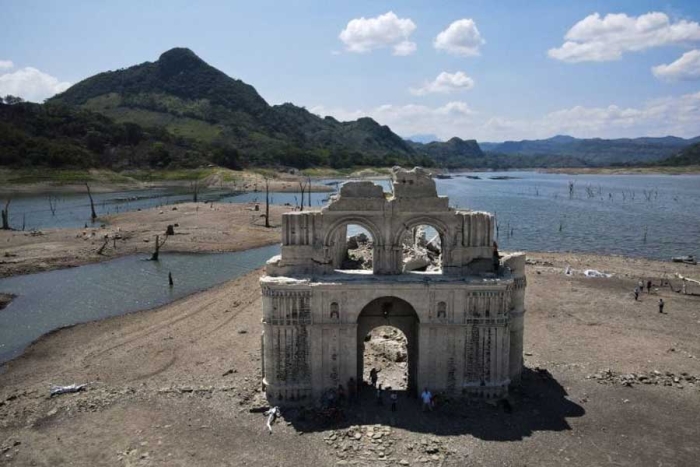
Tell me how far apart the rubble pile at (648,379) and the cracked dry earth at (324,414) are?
0.07 m

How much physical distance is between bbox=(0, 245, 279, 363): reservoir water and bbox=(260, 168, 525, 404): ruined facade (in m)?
A: 20.3

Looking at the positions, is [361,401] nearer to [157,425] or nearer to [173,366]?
[157,425]

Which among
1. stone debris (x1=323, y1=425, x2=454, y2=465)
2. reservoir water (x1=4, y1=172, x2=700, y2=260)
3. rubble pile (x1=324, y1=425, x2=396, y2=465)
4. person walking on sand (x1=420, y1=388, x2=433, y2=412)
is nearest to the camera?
stone debris (x1=323, y1=425, x2=454, y2=465)

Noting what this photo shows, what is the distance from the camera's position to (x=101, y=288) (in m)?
45.8

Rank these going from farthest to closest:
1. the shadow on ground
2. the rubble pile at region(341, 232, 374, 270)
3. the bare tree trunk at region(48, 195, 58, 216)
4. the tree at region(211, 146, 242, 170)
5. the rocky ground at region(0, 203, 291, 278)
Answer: the tree at region(211, 146, 242, 170) → the bare tree trunk at region(48, 195, 58, 216) → the rocky ground at region(0, 203, 291, 278) → the rubble pile at region(341, 232, 374, 270) → the shadow on ground

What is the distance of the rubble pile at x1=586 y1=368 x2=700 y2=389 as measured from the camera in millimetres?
24281

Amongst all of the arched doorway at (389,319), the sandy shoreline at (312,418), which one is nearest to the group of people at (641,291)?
the sandy shoreline at (312,418)

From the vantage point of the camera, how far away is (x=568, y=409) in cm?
2175

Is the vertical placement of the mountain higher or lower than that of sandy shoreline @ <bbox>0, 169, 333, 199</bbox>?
higher

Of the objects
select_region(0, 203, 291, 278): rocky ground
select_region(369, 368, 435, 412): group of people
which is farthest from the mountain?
select_region(369, 368, 435, 412): group of people

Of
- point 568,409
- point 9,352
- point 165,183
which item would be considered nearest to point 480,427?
point 568,409

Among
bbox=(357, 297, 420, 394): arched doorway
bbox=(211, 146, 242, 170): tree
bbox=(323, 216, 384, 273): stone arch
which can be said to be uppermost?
bbox=(211, 146, 242, 170): tree

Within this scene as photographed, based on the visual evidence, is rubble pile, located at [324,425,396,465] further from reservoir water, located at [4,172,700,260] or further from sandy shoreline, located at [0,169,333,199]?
sandy shoreline, located at [0,169,333,199]

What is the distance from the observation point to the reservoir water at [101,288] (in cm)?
3707
